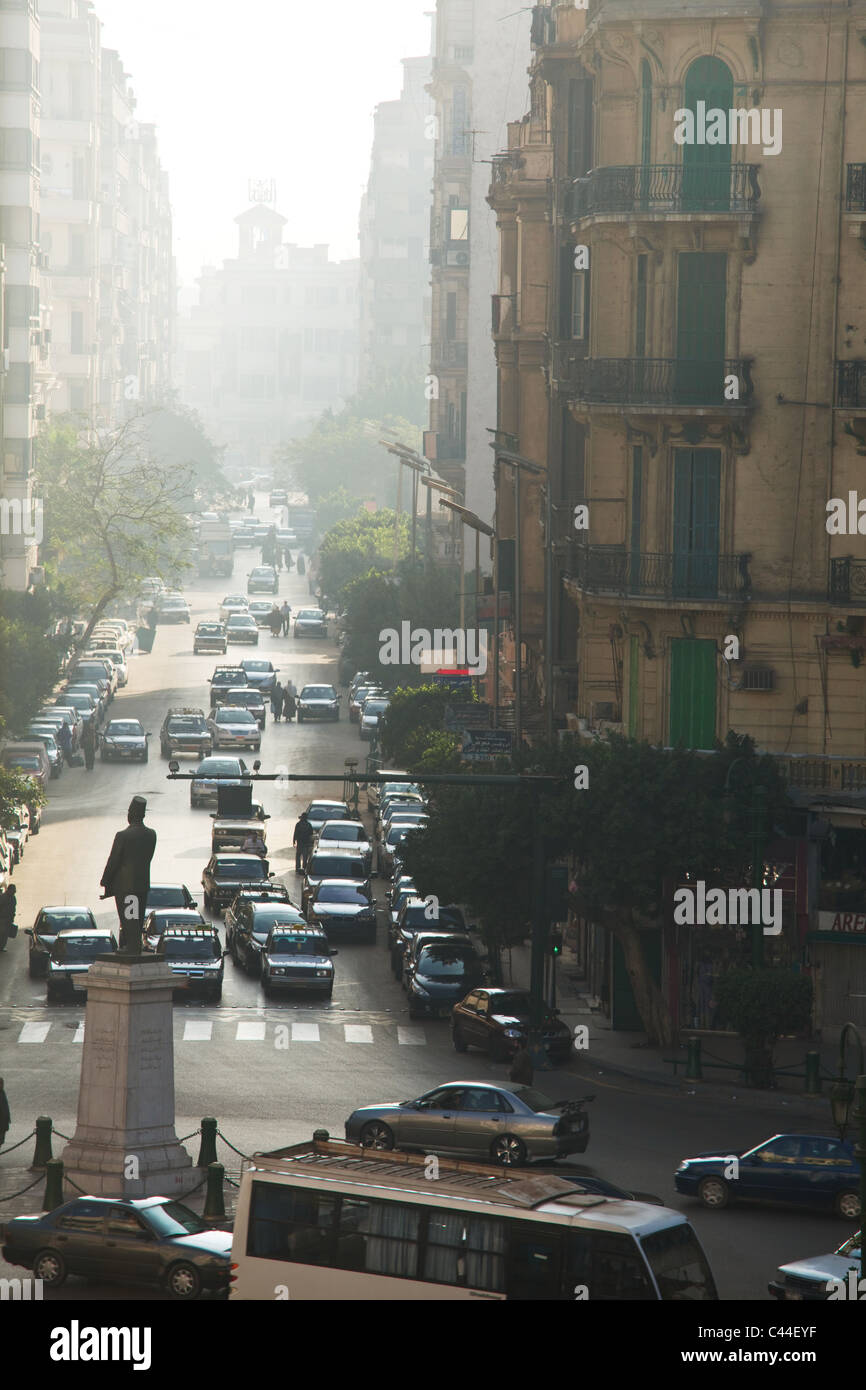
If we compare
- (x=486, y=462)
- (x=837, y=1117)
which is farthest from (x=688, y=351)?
(x=486, y=462)

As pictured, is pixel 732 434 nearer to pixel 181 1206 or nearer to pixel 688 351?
pixel 688 351

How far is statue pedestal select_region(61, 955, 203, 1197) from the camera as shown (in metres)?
28.9

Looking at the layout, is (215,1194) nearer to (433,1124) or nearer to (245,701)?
(433,1124)

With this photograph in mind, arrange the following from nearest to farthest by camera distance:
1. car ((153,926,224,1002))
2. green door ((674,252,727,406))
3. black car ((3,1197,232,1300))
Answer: black car ((3,1197,232,1300))
green door ((674,252,727,406))
car ((153,926,224,1002))

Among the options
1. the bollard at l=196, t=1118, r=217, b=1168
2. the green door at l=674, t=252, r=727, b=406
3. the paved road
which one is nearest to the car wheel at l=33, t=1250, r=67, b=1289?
the paved road

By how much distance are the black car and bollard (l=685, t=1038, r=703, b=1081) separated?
48.9ft

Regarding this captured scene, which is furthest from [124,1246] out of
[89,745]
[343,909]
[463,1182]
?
[89,745]

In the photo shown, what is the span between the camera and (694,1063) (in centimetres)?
3941

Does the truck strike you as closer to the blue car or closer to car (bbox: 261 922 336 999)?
car (bbox: 261 922 336 999)

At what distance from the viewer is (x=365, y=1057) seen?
1604 inches

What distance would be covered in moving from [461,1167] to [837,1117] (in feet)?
13.3

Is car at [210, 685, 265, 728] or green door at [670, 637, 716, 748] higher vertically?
green door at [670, 637, 716, 748]

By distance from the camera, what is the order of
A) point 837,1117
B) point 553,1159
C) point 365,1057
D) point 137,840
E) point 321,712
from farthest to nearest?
1. point 321,712
2. point 365,1057
3. point 553,1159
4. point 137,840
5. point 837,1117

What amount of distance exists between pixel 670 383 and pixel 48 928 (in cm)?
1761
